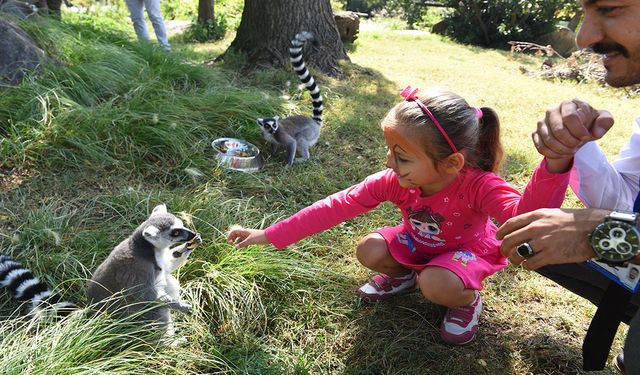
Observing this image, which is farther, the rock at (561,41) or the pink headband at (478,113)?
the rock at (561,41)

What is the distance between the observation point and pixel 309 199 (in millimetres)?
3406

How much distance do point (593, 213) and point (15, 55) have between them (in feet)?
15.3

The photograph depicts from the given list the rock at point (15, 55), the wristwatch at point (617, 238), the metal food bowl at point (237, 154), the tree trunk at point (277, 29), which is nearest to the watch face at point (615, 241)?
the wristwatch at point (617, 238)

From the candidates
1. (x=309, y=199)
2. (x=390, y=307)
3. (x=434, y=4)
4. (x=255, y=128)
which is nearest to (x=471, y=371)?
(x=390, y=307)

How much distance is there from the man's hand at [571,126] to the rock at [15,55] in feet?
13.8

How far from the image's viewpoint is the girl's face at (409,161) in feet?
6.35

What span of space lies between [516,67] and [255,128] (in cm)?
807

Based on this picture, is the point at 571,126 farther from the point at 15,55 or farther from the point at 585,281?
the point at 15,55

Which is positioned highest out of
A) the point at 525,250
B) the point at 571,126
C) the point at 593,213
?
the point at 571,126

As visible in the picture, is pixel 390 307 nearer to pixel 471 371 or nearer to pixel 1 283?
pixel 471 371

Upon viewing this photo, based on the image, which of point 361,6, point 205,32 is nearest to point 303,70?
point 205,32

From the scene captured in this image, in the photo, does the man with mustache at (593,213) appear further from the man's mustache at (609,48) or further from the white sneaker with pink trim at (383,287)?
the white sneaker with pink trim at (383,287)

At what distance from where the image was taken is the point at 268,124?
13.1 ft

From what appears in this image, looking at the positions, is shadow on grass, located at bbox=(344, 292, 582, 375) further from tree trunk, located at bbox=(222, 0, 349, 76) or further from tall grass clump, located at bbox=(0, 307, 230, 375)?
tree trunk, located at bbox=(222, 0, 349, 76)
